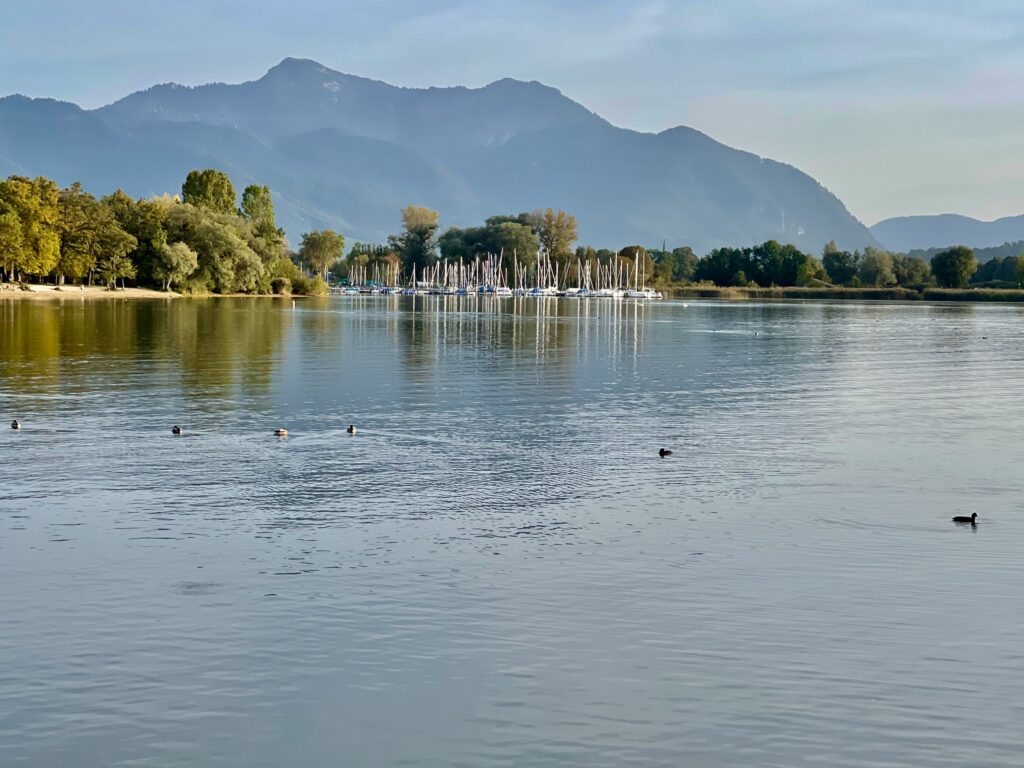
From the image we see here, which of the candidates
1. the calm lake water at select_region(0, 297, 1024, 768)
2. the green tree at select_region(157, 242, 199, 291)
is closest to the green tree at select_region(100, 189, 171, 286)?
the green tree at select_region(157, 242, 199, 291)

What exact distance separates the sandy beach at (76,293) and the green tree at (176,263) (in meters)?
2.22

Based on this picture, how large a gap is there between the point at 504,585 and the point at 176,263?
128158 millimetres

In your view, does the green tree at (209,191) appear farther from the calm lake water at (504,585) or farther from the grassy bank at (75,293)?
the calm lake water at (504,585)

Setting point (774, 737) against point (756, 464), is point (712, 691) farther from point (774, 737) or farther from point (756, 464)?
point (756, 464)

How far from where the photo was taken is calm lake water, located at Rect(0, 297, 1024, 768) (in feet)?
36.2

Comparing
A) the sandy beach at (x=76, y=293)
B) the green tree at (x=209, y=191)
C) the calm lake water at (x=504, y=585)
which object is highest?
the green tree at (x=209, y=191)

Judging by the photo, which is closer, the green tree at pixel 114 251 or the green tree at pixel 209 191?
the green tree at pixel 114 251

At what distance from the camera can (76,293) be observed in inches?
5266

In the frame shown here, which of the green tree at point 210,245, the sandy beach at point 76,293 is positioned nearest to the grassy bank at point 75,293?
the sandy beach at point 76,293

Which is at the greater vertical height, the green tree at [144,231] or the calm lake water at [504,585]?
the green tree at [144,231]

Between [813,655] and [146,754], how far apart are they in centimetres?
746

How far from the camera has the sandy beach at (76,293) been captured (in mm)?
121250

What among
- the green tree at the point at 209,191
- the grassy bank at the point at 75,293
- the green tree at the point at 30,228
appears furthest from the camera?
the green tree at the point at 209,191

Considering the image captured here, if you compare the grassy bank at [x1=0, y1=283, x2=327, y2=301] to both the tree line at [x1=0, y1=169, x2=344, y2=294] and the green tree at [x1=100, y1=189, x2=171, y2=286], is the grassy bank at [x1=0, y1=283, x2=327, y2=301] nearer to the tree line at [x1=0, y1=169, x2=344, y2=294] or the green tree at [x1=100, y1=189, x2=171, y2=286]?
the tree line at [x1=0, y1=169, x2=344, y2=294]
